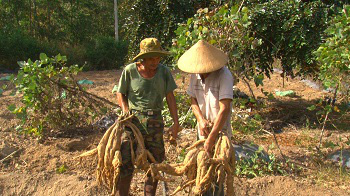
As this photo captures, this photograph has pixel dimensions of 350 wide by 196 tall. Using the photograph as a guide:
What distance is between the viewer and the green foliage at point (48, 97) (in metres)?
4.91

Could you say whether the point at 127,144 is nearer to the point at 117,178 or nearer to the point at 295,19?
the point at 117,178

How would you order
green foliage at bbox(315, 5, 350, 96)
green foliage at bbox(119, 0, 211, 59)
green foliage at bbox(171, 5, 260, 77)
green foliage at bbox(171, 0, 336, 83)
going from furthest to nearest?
green foliage at bbox(119, 0, 211, 59)
green foliage at bbox(171, 0, 336, 83)
green foliage at bbox(171, 5, 260, 77)
green foliage at bbox(315, 5, 350, 96)

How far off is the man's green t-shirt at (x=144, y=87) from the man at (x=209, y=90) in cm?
25

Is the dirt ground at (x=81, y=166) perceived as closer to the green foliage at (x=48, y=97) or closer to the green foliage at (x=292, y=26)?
the green foliage at (x=48, y=97)

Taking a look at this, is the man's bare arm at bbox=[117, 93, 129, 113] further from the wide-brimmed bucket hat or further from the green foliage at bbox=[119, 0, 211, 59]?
the green foliage at bbox=[119, 0, 211, 59]

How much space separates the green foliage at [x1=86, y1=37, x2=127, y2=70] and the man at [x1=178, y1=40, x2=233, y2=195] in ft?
37.6

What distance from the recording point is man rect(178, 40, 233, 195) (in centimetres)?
271

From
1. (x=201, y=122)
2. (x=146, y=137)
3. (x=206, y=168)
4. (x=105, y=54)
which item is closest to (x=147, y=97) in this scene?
(x=146, y=137)

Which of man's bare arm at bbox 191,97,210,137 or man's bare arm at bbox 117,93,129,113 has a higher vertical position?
man's bare arm at bbox 117,93,129,113

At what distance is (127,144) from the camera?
294 cm

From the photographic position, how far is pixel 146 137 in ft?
10.3

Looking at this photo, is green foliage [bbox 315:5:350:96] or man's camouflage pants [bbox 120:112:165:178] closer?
man's camouflage pants [bbox 120:112:165:178]

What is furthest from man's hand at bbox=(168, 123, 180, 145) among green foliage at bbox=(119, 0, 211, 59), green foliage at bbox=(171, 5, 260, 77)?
green foliage at bbox=(119, 0, 211, 59)

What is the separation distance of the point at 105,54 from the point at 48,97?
935 centimetres
